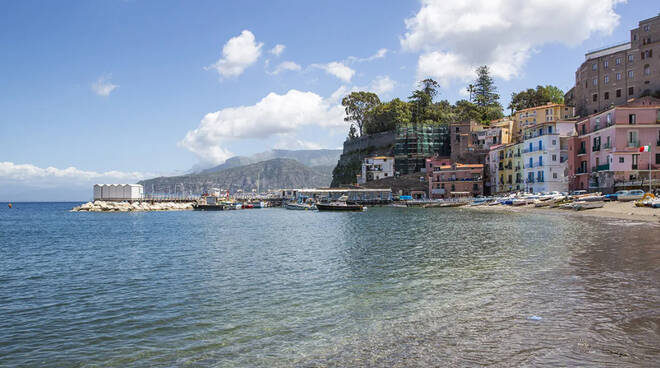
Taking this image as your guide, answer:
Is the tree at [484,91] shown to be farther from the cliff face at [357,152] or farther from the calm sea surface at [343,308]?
the calm sea surface at [343,308]

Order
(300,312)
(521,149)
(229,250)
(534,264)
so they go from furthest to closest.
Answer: (521,149), (229,250), (534,264), (300,312)

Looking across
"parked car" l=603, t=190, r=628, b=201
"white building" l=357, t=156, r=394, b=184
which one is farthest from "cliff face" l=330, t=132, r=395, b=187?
"parked car" l=603, t=190, r=628, b=201

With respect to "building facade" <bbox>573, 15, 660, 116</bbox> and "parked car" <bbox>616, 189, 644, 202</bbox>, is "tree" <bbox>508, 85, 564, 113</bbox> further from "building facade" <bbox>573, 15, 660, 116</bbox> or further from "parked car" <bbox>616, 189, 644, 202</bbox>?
"parked car" <bbox>616, 189, 644, 202</bbox>

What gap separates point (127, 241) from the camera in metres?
37.4

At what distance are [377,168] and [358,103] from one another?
28183mm

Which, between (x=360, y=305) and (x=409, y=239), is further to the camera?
(x=409, y=239)

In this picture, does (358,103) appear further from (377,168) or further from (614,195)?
(614,195)

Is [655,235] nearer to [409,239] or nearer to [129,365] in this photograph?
[409,239]

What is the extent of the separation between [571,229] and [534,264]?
19.0 metres

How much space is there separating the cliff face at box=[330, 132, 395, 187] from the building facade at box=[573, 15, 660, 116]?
170 ft

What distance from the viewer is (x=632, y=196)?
175 ft

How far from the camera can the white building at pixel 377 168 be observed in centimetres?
12031

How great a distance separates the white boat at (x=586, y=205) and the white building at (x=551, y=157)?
19.8m

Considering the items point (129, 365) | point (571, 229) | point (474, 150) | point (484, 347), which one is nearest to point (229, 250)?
point (129, 365)
